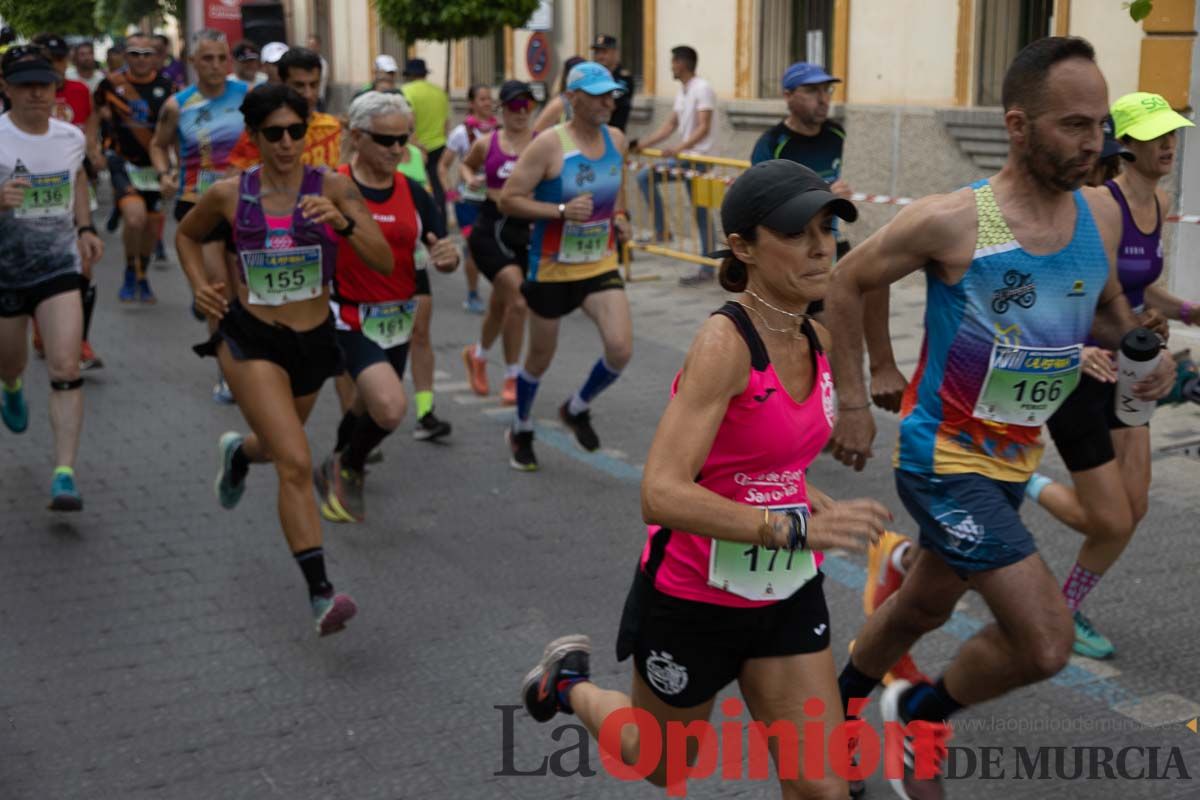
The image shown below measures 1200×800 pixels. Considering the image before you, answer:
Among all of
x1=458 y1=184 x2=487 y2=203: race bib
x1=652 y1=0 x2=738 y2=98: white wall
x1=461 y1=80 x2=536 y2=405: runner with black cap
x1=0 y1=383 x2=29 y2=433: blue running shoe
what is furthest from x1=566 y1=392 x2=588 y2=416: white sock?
x1=652 y1=0 x2=738 y2=98: white wall

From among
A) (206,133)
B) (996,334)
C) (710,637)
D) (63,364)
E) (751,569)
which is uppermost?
(206,133)

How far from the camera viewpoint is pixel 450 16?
1783cm

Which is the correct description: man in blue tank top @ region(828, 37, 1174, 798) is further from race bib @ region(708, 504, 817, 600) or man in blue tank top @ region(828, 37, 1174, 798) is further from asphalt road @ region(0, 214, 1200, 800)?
race bib @ region(708, 504, 817, 600)

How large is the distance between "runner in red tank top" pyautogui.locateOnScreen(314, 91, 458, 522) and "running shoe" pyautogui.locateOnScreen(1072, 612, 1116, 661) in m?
2.99

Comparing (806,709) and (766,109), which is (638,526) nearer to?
(806,709)

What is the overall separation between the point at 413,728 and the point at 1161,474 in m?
4.52

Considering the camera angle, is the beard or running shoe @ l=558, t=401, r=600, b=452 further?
running shoe @ l=558, t=401, r=600, b=452

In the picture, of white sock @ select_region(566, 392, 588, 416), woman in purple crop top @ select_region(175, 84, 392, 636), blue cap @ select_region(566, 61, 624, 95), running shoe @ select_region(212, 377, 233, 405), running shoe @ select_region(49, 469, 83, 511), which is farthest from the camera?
running shoe @ select_region(212, 377, 233, 405)

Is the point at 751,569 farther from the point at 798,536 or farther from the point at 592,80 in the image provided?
the point at 592,80

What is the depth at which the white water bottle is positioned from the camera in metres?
4.70

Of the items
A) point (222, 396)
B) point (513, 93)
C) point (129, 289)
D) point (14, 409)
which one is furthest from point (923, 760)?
point (129, 289)

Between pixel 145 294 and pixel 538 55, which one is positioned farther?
pixel 538 55

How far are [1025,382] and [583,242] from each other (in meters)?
4.09

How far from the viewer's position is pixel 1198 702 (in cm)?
505
